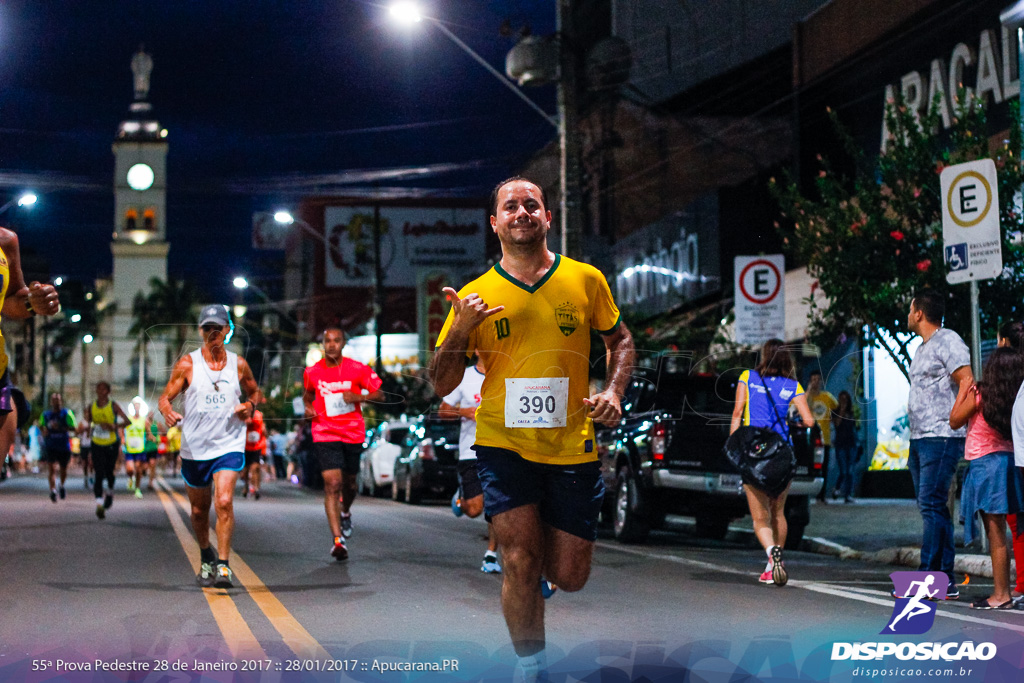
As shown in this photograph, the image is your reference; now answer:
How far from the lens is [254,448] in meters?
19.5

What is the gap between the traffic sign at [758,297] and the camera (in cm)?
1641

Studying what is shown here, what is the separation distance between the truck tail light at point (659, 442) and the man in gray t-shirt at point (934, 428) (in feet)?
15.2

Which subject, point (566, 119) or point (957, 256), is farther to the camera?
point (566, 119)

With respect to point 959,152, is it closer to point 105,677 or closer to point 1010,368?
point 1010,368

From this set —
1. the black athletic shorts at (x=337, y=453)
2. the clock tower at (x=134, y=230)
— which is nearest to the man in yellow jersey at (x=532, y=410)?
the black athletic shorts at (x=337, y=453)

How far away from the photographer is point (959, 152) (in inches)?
551

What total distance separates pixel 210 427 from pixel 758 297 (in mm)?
→ 8266

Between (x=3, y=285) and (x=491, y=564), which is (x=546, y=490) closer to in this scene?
(x=3, y=285)

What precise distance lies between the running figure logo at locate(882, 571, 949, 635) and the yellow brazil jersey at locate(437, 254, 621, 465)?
3.16m

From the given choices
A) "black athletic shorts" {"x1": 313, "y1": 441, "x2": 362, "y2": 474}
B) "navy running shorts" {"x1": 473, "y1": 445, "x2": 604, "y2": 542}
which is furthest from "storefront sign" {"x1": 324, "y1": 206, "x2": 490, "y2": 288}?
"navy running shorts" {"x1": 473, "y1": 445, "x2": 604, "y2": 542}

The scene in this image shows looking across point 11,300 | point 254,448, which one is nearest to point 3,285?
point 11,300

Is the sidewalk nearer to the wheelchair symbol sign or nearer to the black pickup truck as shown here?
the black pickup truck

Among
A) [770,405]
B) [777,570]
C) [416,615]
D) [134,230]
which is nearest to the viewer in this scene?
[416,615]

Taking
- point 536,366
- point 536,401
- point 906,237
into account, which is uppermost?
point 906,237
